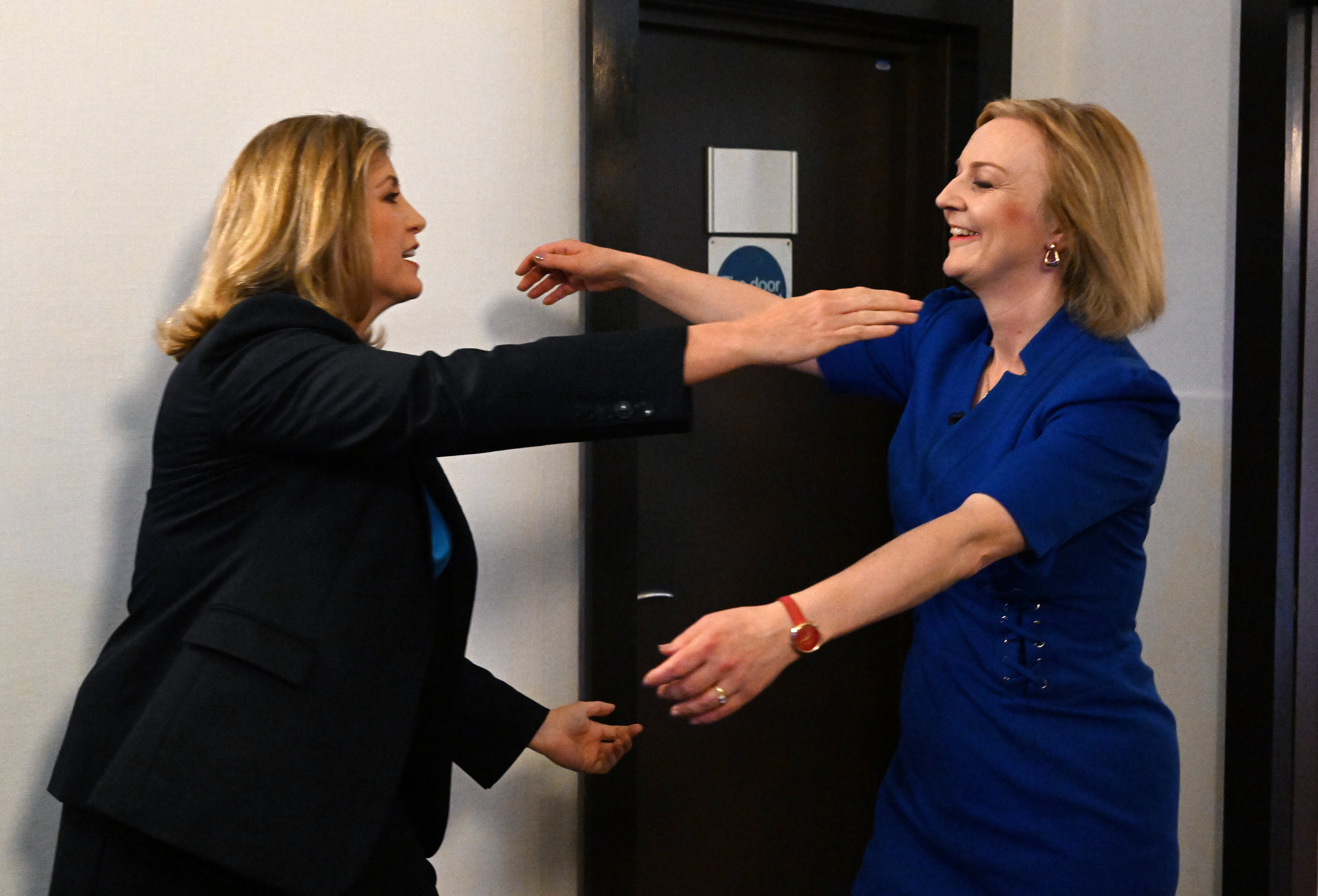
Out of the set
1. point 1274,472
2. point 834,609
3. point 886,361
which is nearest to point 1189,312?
point 1274,472

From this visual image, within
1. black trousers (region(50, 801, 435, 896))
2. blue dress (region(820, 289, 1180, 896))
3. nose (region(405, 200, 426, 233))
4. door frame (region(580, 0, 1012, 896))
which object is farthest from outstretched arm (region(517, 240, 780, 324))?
black trousers (region(50, 801, 435, 896))

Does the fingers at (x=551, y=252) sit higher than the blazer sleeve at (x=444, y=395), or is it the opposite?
the fingers at (x=551, y=252)

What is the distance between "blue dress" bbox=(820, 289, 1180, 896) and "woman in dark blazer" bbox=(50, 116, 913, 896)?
1.01 feet

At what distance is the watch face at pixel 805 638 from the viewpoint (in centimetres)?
119

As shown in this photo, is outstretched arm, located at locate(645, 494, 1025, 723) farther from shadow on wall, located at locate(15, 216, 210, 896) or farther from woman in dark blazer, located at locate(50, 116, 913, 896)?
shadow on wall, located at locate(15, 216, 210, 896)

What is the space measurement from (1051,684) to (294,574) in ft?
3.27

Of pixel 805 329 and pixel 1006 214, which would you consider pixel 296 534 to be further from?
pixel 1006 214

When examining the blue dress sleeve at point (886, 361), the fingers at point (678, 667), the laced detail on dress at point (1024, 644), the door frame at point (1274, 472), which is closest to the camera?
the fingers at point (678, 667)

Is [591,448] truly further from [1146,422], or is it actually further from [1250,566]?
[1250,566]

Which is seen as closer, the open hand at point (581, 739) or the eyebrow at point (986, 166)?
the eyebrow at point (986, 166)

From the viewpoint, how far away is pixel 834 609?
4.00 ft

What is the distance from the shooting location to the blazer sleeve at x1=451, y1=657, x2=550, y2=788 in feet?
5.60

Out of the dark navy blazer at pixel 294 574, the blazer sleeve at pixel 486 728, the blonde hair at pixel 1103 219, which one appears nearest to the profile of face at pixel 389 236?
the dark navy blazer at pixel 294 574

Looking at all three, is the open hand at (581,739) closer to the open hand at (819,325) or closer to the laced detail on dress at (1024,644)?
the laced detail on dress at (1024,644)
